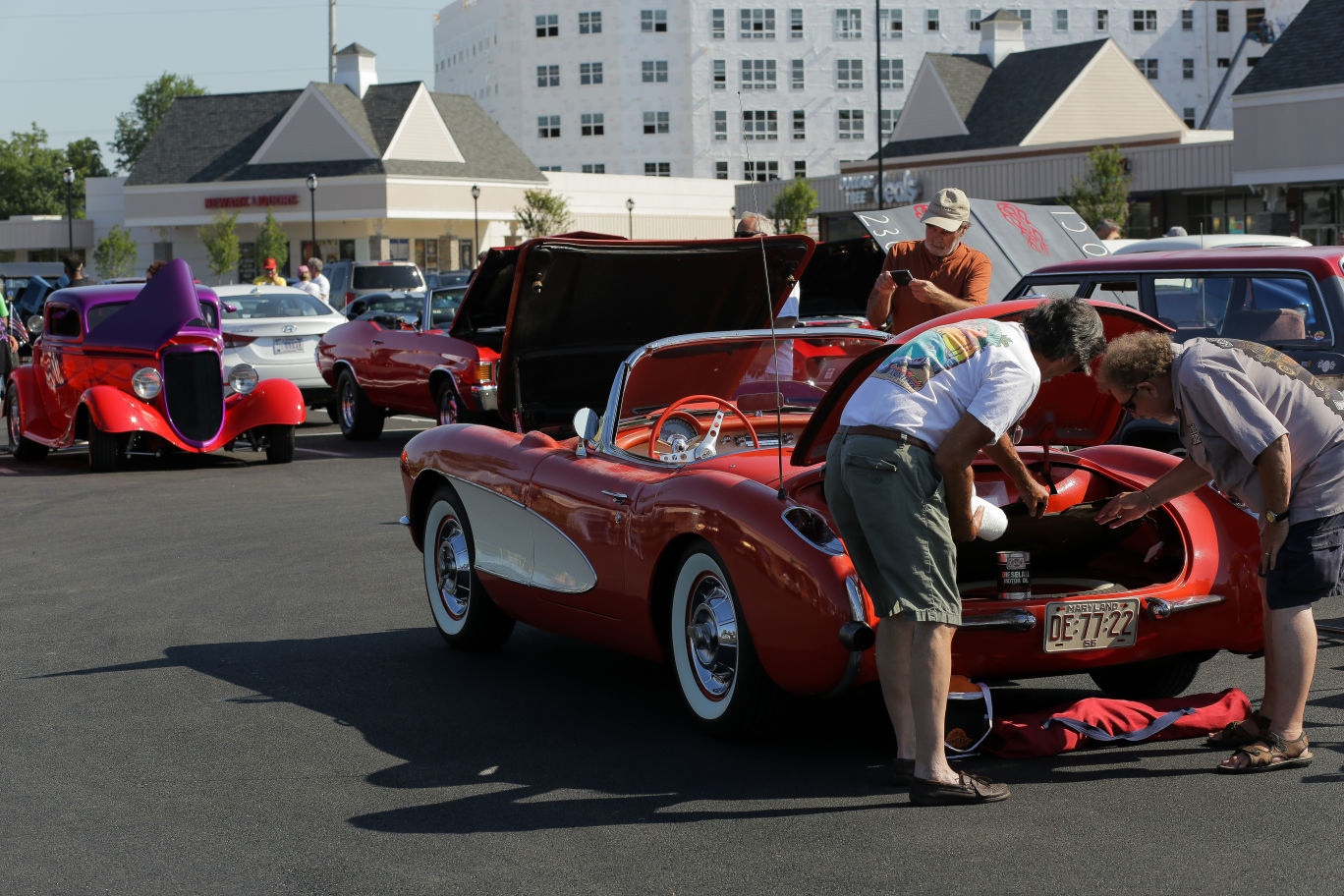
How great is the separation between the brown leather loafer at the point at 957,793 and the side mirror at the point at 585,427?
2218mm

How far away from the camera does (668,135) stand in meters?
96.2

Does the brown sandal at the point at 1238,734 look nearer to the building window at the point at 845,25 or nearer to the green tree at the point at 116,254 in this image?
the green tree at the point at 116,254

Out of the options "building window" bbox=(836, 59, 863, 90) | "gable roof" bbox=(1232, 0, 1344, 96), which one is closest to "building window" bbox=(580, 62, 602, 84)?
"building window" bbox=(836, 59, 863, 90)

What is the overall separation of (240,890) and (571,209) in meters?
76.7

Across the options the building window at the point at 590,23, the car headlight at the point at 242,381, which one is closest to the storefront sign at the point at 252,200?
the building window at the point at 590,23

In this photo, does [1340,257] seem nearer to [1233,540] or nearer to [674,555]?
[1233,540]

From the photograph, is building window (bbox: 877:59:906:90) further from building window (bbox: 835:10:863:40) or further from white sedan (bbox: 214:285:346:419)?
white sedan (bbox: 214:285:346:419)

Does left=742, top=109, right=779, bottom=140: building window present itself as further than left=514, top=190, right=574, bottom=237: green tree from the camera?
Yes

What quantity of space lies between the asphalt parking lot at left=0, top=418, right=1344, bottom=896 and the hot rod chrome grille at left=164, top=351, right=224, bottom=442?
23.5 ft

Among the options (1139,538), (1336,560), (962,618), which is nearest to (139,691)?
A: (962,618)

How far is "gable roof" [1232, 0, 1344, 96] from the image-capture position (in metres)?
40.1

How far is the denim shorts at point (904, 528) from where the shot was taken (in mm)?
4844

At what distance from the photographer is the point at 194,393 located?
15.6m

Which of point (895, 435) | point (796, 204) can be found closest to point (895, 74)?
point (796, 204)
